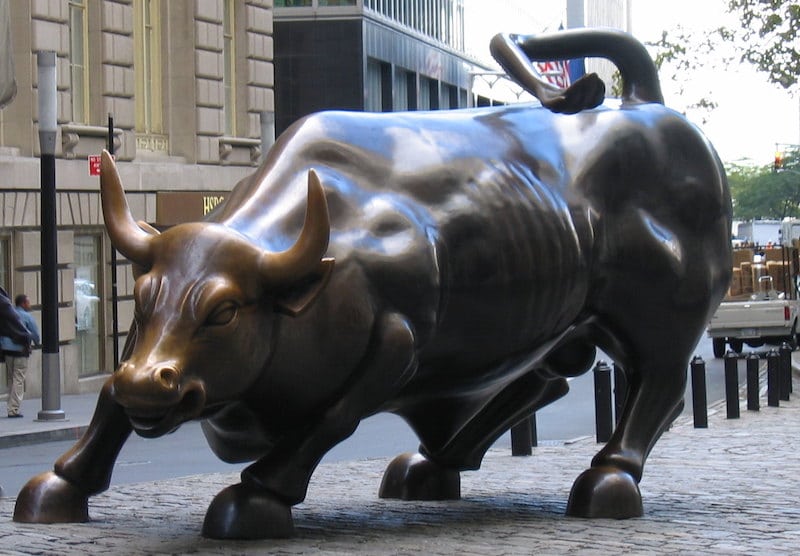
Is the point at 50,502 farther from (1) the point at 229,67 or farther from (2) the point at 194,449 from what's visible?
(1) the point at 229,67

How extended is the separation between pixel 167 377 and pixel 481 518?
2.24 m

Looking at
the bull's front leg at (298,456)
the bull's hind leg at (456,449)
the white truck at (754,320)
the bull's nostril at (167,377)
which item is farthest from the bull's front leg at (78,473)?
the white truck at (754,320)

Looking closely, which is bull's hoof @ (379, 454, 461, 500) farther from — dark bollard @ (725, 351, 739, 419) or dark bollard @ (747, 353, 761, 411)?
dark bollard @ (747, 353, 761, 411)

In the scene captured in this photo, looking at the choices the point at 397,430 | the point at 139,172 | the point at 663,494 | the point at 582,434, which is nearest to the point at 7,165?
the point at 139,172

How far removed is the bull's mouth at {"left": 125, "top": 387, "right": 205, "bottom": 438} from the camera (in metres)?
6.22

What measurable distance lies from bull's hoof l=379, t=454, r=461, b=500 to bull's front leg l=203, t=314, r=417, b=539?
1.74m

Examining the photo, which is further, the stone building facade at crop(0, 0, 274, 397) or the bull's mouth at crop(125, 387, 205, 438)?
the stone building facade at crop(0, 0, 274, 397)

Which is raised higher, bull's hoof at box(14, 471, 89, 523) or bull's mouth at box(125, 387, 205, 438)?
bull's mouth at box(125, 387, 205, 438)

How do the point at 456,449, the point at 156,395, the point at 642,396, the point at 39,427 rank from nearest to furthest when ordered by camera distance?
1. the point at 156,395
2. the point at 642,396
3. the point at 456,449
4. the point at 39,427

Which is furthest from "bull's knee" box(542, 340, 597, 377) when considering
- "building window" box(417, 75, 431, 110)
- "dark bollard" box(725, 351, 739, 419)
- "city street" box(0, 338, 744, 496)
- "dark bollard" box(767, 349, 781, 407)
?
"building window" box(417, 75, 431, 110)

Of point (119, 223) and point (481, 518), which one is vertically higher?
point (119, 223)

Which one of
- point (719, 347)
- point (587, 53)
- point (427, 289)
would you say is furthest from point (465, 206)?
point (719, 347)

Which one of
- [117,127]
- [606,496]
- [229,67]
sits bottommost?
[606,496]

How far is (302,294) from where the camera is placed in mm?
6625
